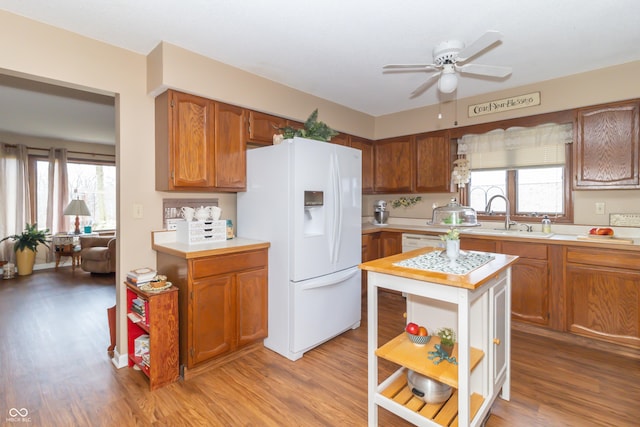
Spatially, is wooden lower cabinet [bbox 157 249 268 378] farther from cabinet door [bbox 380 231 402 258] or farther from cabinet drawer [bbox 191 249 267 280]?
cabinet door [bbox 380 231 402 258]

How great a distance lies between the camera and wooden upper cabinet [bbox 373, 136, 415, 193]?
165 inches

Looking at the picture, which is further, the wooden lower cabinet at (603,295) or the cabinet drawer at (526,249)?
the cabinet drawer at (526,249)

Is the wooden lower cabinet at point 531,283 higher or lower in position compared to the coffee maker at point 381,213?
lower

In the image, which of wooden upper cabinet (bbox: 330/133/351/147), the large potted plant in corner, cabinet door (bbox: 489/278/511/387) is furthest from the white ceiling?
the large potted plant in corner

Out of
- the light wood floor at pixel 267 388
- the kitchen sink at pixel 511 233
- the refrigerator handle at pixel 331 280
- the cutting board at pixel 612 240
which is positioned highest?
the kitchen sink at pixel 511 233

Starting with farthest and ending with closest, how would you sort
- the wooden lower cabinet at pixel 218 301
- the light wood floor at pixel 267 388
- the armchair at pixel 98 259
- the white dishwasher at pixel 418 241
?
the armchair at pixel 98 259 → the white dishwasher at pixel 418 241 → the wooden lower cabinet at pixel 218 301 → the light wood floor at pixel 267 388

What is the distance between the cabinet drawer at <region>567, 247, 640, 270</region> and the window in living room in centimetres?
780

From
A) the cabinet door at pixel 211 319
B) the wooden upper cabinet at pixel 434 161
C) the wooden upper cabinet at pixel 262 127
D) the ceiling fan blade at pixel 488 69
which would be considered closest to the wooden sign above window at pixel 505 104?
the wooden upper cabinet at pixel 434 161

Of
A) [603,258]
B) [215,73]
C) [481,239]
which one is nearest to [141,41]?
[215,73]

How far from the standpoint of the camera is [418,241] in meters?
Answer: 3.80

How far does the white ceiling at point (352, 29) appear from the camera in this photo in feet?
6.33

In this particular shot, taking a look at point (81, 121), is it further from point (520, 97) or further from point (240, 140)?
point (520, 97)

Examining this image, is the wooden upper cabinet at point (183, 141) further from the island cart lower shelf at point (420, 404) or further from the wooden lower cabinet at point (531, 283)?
the wooden lower cabinet at point (531, 283)

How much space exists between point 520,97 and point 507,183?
0.93 meters
